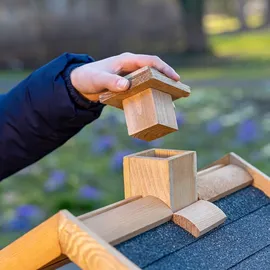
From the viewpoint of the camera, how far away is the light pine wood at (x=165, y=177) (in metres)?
0.78

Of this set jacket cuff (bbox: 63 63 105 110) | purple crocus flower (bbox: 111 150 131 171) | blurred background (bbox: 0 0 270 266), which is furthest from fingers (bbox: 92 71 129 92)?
purple crocus flower (bbox: 111 150 131 171)

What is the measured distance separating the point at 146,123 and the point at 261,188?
264 millimetres

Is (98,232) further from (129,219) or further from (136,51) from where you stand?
(136,51)

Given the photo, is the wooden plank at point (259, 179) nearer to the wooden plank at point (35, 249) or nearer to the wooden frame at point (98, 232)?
the wooden frame at point (98, 232)

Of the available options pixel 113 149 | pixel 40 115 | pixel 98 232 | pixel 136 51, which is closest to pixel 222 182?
pixel 98 232

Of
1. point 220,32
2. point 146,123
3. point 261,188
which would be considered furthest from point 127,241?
point 220,32

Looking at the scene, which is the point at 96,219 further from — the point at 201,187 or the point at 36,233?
the point at 201,187

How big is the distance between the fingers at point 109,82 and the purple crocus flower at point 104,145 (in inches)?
97.7

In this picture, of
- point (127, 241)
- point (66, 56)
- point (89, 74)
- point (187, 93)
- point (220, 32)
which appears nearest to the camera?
point (127, 241)

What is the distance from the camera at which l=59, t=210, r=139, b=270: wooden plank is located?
2.13 feet

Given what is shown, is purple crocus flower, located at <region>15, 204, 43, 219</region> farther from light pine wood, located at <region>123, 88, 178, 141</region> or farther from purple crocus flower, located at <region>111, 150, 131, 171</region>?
light pine wood, located at <region>123, 88, 178, 141</region>

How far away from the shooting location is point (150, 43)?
7.36 metres

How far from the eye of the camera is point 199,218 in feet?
2.55

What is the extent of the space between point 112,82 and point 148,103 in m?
0.08
